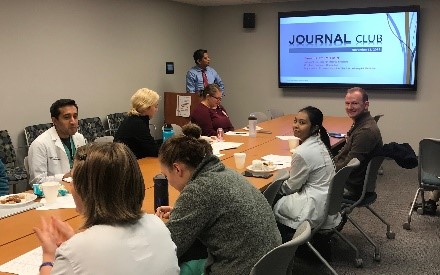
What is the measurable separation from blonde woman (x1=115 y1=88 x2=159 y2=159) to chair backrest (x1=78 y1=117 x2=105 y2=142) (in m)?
2.13

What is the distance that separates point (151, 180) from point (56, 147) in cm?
86

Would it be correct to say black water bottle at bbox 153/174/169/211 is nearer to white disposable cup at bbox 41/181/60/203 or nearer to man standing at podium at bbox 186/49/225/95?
white disposable cup at bbox 41/181/60/203

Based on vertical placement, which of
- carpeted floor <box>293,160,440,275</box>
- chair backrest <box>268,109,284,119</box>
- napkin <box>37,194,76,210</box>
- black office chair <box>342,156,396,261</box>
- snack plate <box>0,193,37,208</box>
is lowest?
carpeted floor <box>293,160,440,275</box>

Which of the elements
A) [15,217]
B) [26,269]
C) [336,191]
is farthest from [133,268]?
[336,191]

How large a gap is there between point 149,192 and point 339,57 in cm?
582

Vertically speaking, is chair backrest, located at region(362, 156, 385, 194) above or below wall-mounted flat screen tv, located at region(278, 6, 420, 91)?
below

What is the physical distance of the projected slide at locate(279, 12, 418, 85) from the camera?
759cm

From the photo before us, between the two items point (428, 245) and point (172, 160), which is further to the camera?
point (428, 245)

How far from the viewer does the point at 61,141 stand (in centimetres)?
374

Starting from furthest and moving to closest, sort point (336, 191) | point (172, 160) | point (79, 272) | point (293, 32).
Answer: point (293, 32) < point (336, 191) < point (172, 160) < point (79, 272)

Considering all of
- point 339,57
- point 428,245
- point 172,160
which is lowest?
point 428,245

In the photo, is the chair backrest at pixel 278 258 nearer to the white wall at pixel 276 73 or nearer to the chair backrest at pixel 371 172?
the chair backrest at pixel 371 172

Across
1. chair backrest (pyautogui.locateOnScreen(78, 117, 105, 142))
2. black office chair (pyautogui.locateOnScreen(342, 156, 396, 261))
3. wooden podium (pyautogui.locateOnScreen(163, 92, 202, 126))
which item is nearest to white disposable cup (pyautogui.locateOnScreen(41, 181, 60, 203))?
black office chair (pyautogui.locateOnScreen(342, 156, 396, 261))

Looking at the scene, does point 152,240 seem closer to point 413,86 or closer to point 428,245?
point 428,245
